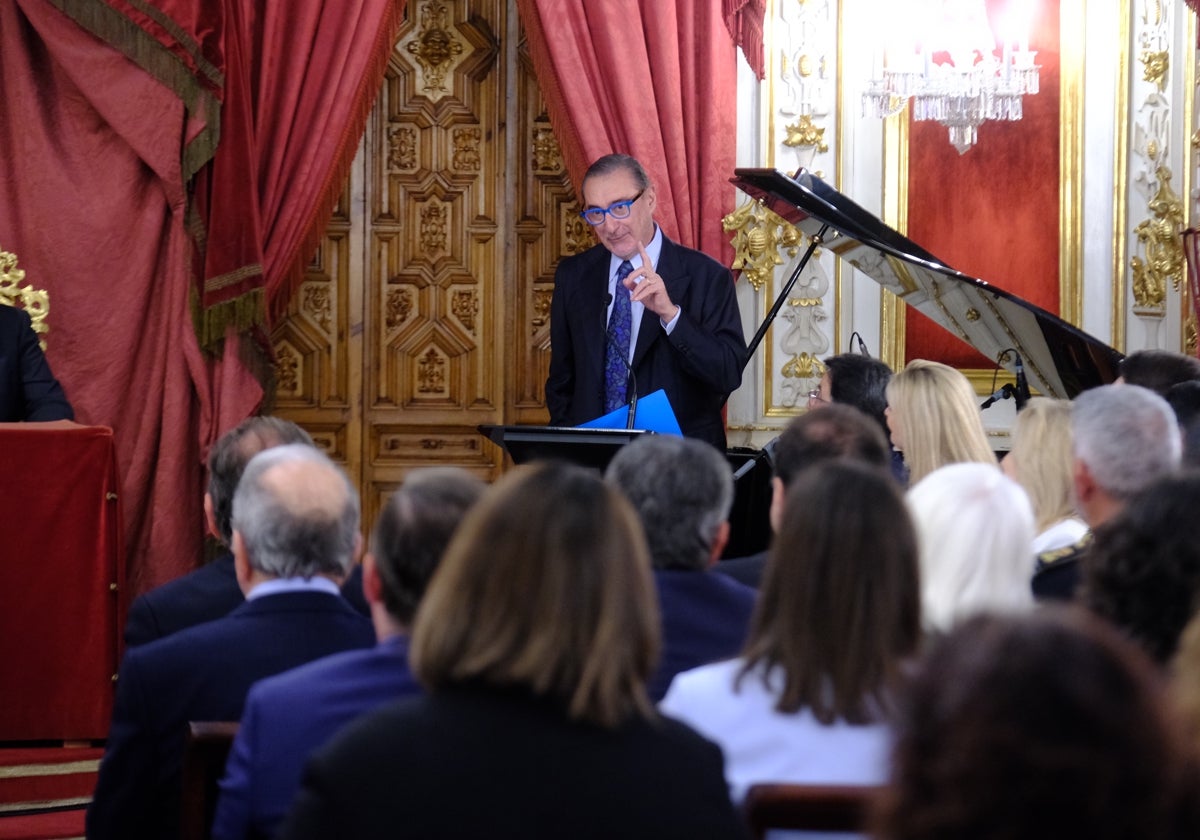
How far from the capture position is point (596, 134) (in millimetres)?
5480

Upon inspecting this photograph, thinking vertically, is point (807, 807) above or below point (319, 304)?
below

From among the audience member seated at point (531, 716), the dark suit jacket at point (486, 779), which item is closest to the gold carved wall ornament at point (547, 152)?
the audience member seated at point (531, 716)

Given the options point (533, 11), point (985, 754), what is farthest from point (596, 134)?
point (985, 754)

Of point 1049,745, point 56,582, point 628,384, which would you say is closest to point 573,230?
point 628,384

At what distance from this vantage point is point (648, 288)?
4371mm

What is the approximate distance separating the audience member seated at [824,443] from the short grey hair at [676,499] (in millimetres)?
351

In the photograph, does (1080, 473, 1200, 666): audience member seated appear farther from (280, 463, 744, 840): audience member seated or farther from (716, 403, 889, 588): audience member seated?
(716, 403, 889, 588): audience member seated

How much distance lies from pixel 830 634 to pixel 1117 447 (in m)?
1.16

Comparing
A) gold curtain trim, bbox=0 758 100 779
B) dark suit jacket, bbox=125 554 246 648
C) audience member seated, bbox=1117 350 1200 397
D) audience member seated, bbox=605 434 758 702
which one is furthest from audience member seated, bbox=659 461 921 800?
gold curtain trim, bbox=0 758 100 779

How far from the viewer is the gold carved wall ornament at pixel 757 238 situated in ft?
18.1

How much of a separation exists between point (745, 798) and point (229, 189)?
4.13 meters

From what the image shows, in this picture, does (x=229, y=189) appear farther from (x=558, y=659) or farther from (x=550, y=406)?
(x=558, y=659)

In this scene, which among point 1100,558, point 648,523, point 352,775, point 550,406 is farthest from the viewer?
point 550,406

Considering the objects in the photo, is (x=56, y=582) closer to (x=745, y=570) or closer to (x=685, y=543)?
(x=745, y=570)
